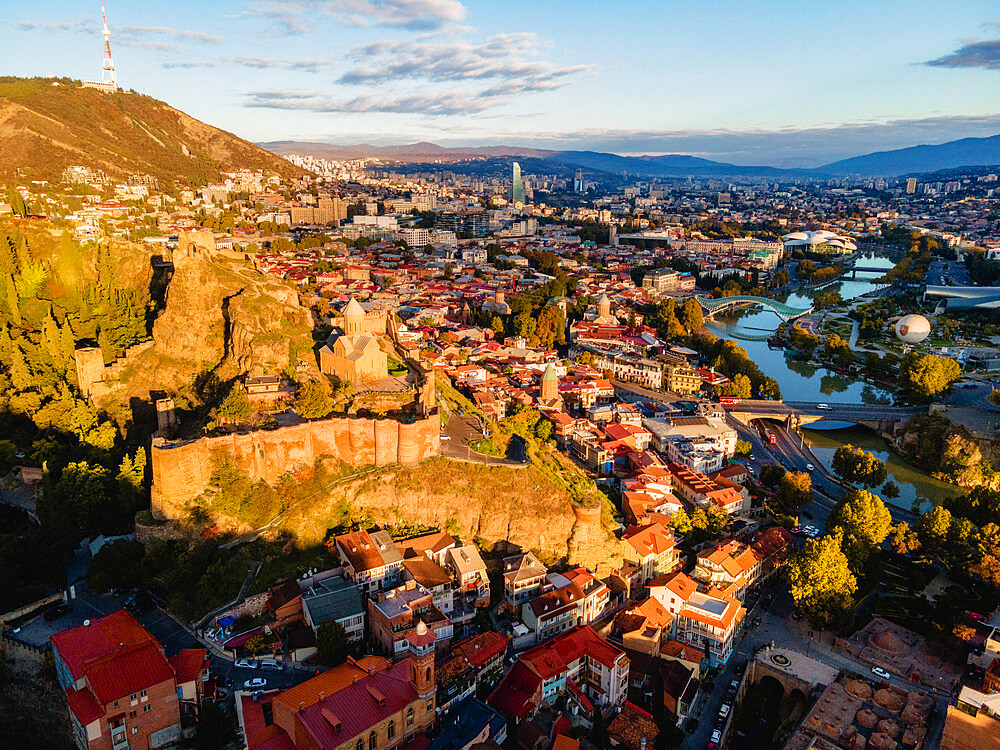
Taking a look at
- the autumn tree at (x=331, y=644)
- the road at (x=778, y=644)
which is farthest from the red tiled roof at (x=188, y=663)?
the road at (x=778, y=644)

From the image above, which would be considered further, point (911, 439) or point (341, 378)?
point (911, 439)

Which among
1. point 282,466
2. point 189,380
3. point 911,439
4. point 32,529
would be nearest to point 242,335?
point 189,380

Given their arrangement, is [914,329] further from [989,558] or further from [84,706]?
[84,706]

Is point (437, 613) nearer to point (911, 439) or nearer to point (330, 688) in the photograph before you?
point (330, 688)

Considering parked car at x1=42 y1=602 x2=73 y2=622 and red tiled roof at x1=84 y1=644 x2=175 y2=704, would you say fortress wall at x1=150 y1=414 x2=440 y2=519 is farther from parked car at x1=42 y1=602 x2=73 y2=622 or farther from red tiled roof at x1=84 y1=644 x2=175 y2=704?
red tiled roof at x1=84 y1=644 x2=175 y2=704

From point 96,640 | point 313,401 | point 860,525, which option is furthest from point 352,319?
point 860,525

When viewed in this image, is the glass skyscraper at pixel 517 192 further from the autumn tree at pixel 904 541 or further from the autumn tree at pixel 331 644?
the autumn tree at pixel 331 644
